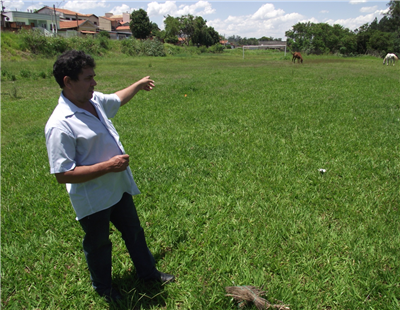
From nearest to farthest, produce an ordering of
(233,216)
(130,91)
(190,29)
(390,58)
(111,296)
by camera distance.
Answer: (111,296)
(130,91)
(233,216)
(390,58)
(190,29)

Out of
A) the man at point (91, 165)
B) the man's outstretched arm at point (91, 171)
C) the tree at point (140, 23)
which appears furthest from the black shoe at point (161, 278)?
the tree at point (140, 23)

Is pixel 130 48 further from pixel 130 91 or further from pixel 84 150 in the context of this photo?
pixel 84 150

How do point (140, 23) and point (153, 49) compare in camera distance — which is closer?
point (153, 49)

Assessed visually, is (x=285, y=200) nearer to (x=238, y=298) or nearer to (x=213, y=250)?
(x=213, y=250)

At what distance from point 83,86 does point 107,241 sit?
1122mm

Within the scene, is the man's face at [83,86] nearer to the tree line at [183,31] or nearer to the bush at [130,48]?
the bush at [130,48]

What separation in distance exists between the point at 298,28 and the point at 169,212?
72282mm

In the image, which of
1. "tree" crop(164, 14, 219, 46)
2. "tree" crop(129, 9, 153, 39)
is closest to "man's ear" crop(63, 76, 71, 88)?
"tree" crop(129, 9, 153, 39)

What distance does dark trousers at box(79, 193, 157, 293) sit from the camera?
79.3 inches

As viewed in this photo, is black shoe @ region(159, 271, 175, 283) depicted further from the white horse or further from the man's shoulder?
the white horse

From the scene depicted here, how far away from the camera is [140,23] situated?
69.6 m

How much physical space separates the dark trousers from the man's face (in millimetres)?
776

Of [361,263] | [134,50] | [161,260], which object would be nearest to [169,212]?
[161,260]

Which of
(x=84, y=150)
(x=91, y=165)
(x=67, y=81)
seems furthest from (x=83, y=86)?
(x=91, y=165)
